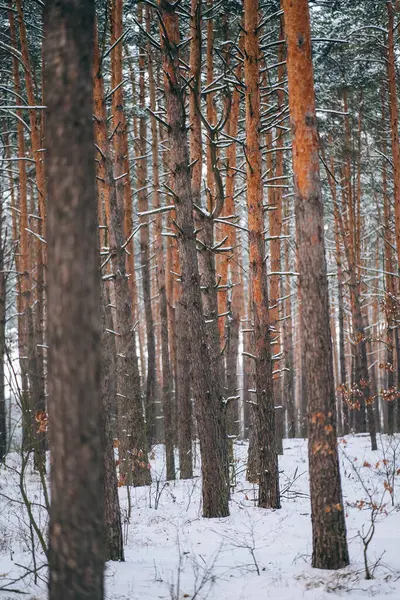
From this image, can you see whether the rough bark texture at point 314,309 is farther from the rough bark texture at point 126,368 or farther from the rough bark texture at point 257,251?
the rough bark texture at point 126,368

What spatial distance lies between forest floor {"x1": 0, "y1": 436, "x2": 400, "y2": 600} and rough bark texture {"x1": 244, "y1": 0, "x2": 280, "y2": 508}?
3.92 ft

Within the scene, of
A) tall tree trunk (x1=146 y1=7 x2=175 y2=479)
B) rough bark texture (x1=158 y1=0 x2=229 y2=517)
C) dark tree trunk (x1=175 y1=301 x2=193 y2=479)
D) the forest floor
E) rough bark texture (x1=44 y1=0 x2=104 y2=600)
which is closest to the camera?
rough bark texture (x1=44 y1=0 x2=104 y2=600)

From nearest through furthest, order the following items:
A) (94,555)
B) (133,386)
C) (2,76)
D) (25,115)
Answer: (94,555)
(133,386)
(25,115)
(2,76)

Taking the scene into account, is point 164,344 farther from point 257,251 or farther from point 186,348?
point 257,251

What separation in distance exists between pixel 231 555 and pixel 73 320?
423 centimetres

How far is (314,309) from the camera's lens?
16.8ft

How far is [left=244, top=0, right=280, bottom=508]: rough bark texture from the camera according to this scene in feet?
27.0

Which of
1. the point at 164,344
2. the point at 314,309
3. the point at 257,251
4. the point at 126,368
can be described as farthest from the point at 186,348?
the point at 314,309

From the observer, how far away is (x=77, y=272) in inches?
107

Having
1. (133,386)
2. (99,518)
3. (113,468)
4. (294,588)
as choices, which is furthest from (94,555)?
(133,386)

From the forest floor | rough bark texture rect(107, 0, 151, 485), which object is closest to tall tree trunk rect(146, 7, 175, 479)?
rough bark texture rect(107, 0, 151, 485)

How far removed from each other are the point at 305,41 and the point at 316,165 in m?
1.17

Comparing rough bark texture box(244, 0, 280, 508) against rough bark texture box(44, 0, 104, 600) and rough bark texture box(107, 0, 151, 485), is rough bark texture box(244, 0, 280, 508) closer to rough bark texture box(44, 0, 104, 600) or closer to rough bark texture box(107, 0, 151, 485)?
rough bark texture box(107, 0, 151, 485)

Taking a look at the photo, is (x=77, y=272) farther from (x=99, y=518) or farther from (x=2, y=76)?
(x=2, y=76)
